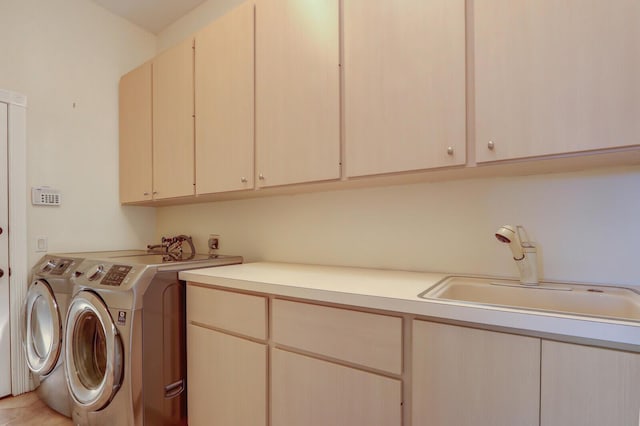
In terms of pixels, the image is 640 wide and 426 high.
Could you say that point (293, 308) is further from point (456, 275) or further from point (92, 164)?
point (92, 164)

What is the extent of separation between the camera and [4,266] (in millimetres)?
2076

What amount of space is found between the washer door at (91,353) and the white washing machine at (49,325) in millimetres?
179

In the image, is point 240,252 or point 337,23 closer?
point 337,23

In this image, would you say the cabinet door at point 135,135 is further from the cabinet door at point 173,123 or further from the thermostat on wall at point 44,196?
the thermostat on wall at point 44,196

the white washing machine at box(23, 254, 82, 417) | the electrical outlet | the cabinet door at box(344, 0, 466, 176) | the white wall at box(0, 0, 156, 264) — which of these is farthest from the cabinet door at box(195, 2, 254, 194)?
the white wall at box(0, 0, 156, 264)

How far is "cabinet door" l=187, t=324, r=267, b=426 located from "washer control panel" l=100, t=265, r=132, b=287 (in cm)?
42

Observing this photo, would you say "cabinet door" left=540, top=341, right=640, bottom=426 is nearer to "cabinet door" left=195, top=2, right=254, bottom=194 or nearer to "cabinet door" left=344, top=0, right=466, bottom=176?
"cabinet door" left=344, top=0, right=466, bottom=176

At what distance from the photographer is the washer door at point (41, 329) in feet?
6.30

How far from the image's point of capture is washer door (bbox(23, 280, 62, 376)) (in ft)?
6.30

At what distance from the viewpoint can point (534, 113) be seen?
1069 millimetres

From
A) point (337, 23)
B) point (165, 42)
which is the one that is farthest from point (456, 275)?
point (165, 42)

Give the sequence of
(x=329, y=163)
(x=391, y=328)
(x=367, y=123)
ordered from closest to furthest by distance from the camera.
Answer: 1. (x=391, y=328)
2. (x=367, y=123)
3. (x=329, y=163)

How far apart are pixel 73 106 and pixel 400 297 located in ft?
9.28

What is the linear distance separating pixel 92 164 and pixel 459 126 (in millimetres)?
2727
